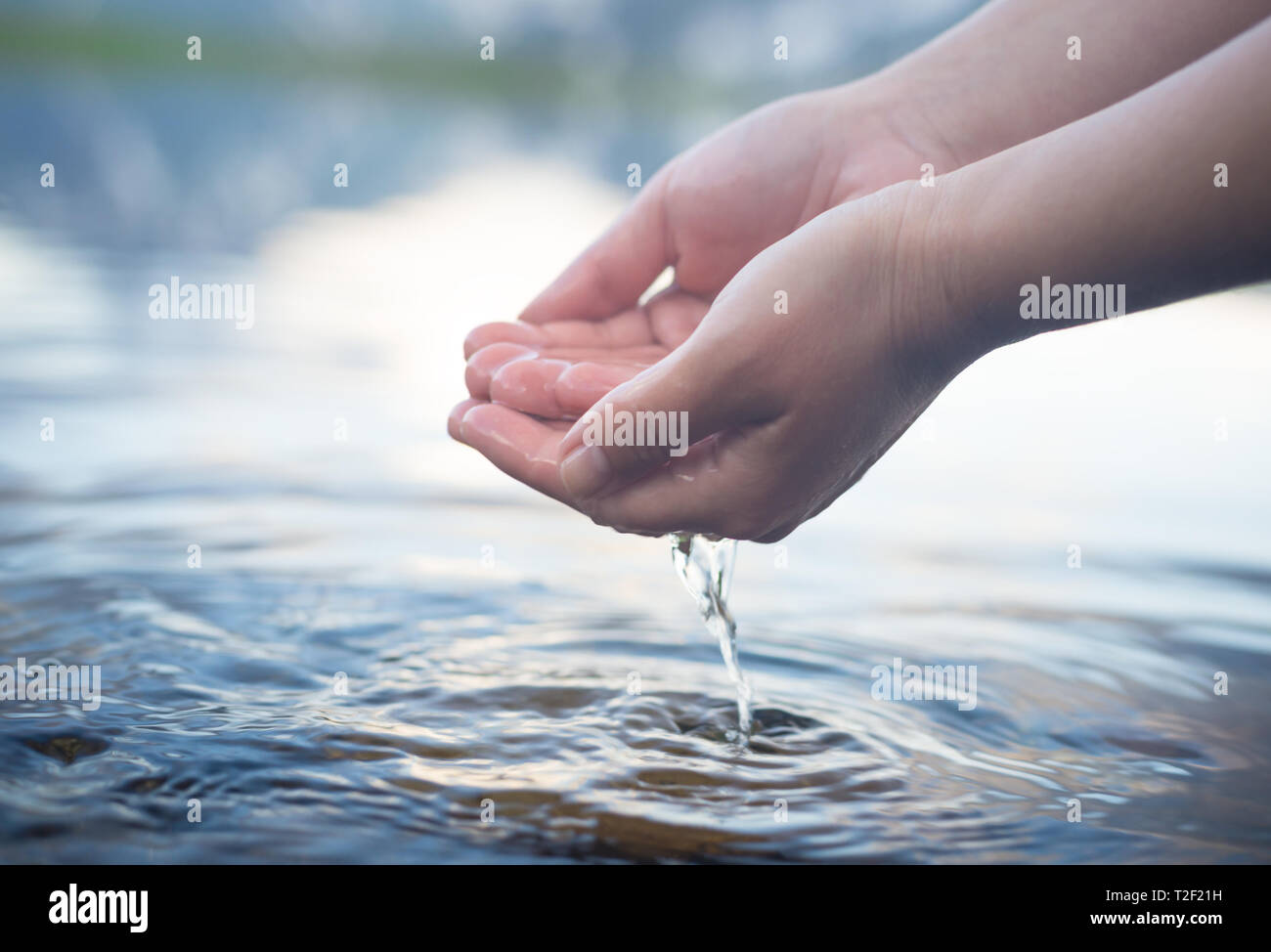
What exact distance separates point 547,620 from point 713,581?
1.73 feet

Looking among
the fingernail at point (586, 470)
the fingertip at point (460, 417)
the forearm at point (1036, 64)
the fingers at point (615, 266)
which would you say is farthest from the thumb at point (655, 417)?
the forearm at point (1036, 64)

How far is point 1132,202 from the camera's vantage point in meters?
1.85

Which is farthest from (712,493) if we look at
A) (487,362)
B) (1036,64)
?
(1036,64)

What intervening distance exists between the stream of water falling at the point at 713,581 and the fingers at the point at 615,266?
0.61 meters

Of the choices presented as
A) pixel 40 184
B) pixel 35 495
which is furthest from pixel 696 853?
pixel 40 184

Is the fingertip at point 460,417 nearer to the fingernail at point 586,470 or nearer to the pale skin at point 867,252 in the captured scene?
the pale skin at point 867,252

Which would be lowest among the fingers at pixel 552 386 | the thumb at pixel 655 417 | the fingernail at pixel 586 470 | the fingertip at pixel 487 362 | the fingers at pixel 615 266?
the fingernail at pixel 586 470

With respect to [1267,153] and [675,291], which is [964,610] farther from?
[1267,153]

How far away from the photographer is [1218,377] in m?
6.37

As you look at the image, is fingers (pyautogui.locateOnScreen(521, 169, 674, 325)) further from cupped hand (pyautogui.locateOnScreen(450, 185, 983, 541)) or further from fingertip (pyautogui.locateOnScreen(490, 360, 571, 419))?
cupped hand (pyautogui.locateOnScreen(450, 185, 983, 541))

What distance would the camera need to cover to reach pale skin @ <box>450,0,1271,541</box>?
6.07 ft

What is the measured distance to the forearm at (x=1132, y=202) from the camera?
174 cm

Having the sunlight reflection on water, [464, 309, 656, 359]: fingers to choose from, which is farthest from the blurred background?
[464, 309, 656, 359]: fingers
